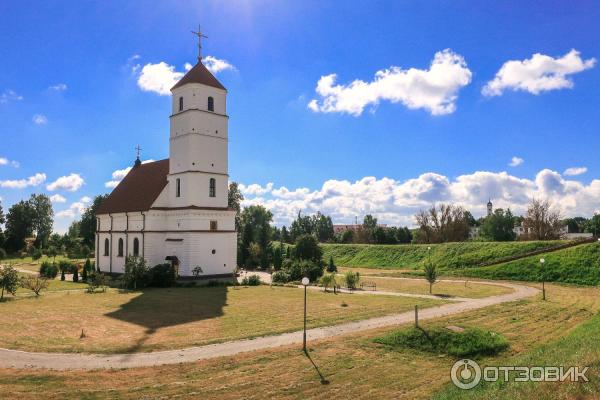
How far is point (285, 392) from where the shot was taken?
1179cm

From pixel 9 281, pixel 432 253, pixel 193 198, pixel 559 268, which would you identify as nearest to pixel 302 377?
pixel 9 281

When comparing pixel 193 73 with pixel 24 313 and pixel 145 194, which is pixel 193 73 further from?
pixel 24 313

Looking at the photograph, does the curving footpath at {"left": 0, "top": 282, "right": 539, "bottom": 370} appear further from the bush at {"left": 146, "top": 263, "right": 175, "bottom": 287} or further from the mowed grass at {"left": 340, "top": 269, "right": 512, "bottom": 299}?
the bush at {"left": 146, "top": 263, "right": 175, "bottom": 287}

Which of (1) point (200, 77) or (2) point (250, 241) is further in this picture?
(2) point (250, 241)

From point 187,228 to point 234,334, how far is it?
20.4 meters

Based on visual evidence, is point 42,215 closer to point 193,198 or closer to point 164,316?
point 193,198

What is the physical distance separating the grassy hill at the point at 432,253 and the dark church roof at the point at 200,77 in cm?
3218

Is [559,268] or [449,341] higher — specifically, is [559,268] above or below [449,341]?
above

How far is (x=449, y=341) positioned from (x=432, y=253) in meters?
43.8

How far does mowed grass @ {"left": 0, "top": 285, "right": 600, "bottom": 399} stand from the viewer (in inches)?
451

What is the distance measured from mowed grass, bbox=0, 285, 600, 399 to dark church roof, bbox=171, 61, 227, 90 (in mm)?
28325

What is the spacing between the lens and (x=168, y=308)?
2467 centimetres

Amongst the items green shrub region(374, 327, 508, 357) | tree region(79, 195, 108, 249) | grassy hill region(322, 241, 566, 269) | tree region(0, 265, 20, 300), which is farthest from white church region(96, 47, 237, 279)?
tree region(79, 195, 108, 249)

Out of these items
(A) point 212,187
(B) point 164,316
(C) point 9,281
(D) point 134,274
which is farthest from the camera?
(A) point 212,187
